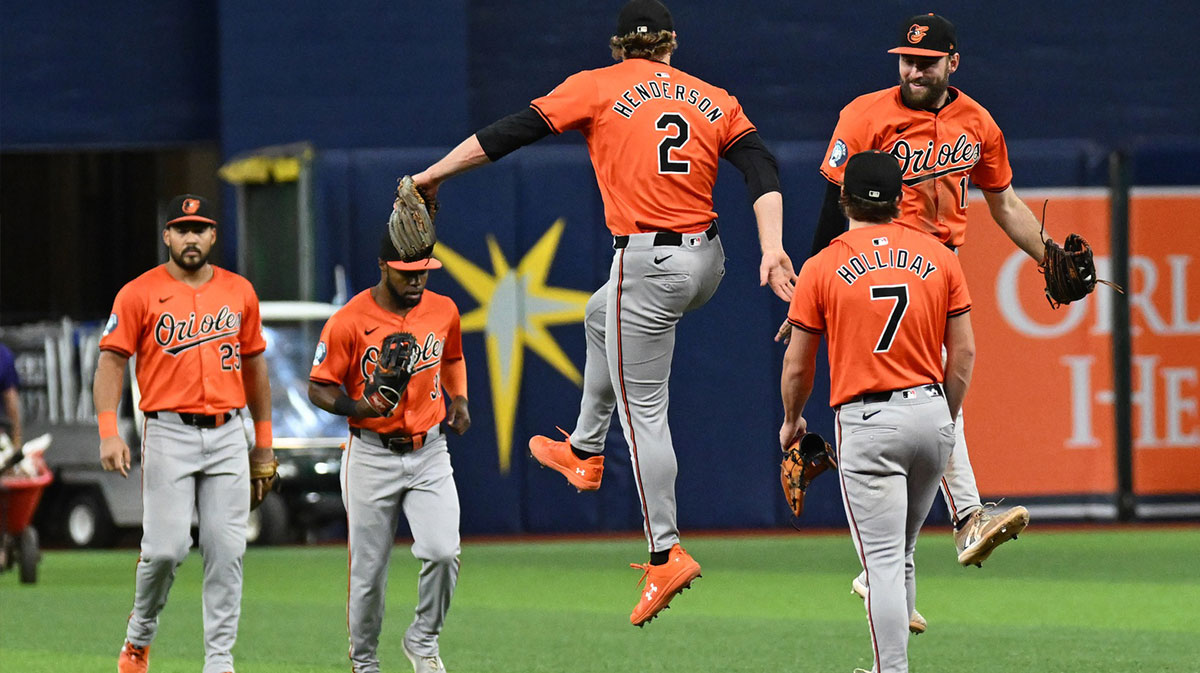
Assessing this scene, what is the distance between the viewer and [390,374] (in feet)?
26.5

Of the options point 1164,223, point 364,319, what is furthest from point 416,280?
point 1164,223

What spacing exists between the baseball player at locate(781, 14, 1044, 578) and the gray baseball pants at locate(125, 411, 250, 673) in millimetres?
2955

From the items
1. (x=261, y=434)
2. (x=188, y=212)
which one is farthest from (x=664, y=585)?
(x=188, y=212)

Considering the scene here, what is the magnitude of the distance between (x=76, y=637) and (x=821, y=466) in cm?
597

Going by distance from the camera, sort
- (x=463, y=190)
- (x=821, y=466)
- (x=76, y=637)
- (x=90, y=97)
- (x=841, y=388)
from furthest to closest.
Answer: (x=90, y=97) → (x=463, y=190) → (x=76, y=637) → (x=821, y=466) → (x=841, y=388)

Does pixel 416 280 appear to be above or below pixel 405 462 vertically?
above

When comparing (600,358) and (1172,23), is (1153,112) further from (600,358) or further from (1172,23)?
(600,358)

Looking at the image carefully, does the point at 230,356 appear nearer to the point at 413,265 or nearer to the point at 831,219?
the point at 413,265

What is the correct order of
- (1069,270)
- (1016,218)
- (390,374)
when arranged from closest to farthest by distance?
(1069,270)
(1016,218)
(390,374)

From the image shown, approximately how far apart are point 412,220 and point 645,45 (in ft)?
3.96

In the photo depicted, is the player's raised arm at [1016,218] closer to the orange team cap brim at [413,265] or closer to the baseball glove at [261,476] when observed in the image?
the orange team cap brim at [413,265]

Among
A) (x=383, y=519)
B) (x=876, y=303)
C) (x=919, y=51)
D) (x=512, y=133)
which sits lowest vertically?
(x=383, y=519)

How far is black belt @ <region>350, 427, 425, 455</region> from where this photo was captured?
8.30 metres

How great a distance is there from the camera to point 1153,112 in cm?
2136
